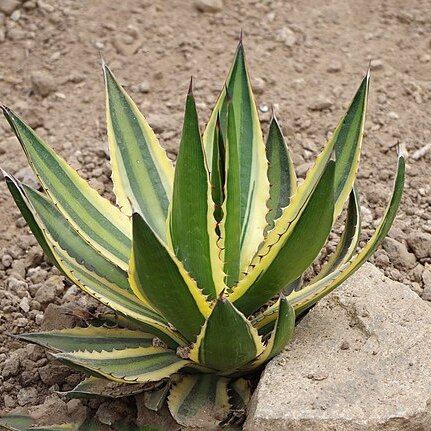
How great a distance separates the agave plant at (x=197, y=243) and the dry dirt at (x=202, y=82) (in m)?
0.39

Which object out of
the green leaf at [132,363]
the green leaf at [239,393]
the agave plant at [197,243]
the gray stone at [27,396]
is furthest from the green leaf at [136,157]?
the gray stone at [27,396]

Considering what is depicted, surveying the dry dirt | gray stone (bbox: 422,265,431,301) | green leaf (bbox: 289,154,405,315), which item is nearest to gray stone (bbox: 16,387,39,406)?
the dry dirt

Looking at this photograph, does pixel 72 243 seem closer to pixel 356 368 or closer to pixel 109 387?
pixel 109 387

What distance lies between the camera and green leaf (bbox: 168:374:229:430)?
2.23 meters

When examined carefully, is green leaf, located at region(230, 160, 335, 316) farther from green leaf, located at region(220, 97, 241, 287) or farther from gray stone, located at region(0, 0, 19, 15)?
gray stone, located at region(0, 0, 19, 15)

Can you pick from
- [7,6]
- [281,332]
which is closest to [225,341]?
[281,332]

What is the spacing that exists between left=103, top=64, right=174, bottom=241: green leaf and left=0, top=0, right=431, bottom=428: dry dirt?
45 centimetres

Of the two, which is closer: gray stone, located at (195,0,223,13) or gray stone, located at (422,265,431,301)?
gray stone, located at (422,265,431,301)

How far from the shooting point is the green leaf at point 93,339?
2.34 meters

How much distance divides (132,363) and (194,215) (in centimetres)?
43

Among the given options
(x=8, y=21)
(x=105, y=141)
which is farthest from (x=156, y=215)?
(x=8, y=21)

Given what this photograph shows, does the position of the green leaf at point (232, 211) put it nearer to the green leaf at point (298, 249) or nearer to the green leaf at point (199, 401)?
the green leaf at point (298, 249)

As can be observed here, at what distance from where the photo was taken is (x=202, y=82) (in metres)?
3.54

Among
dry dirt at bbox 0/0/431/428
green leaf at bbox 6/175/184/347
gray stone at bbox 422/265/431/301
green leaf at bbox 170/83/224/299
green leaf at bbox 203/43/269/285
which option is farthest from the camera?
dry dirt at bbox 0/0/431/428
